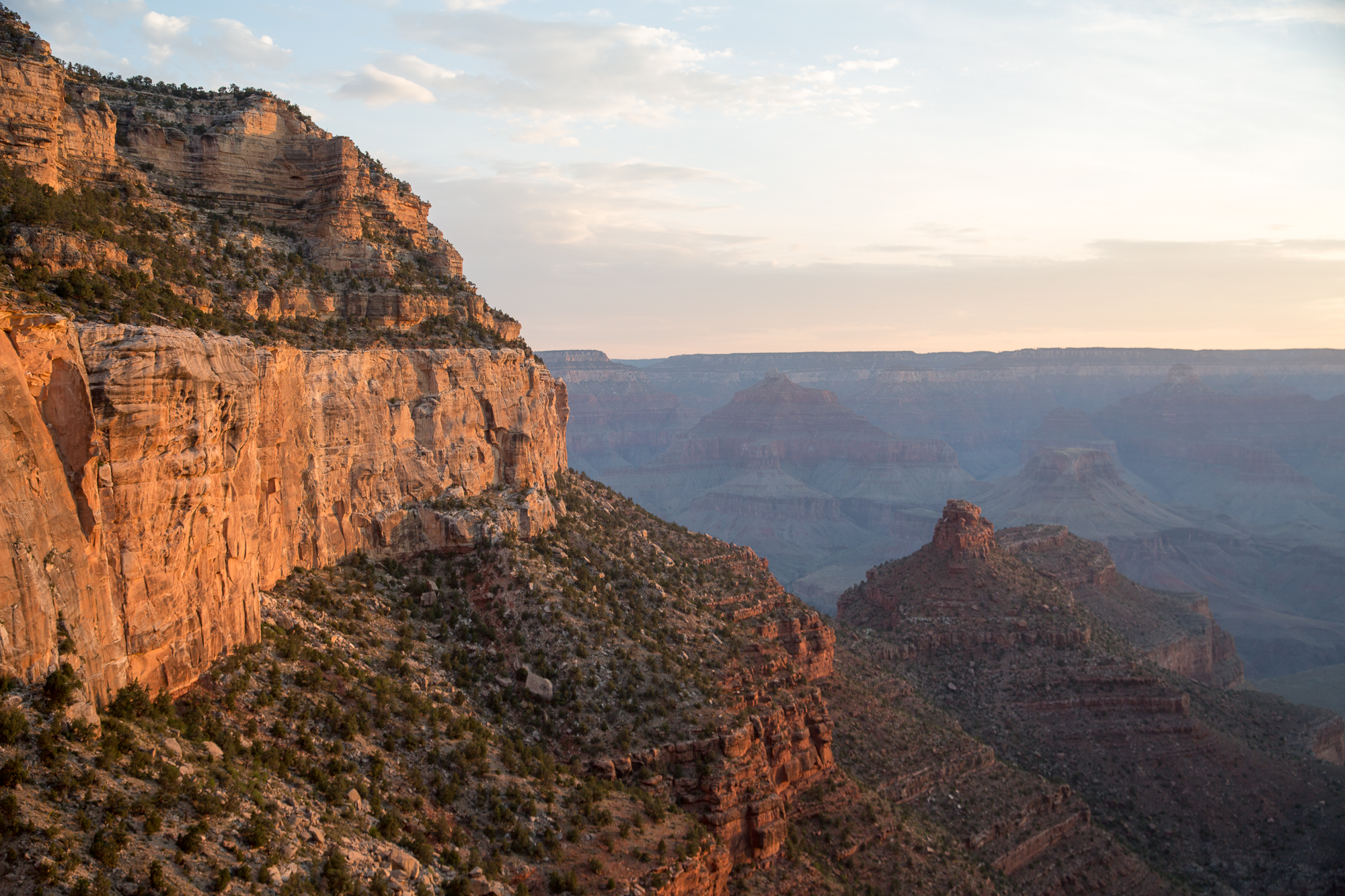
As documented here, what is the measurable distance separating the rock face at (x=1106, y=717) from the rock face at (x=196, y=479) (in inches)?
1555

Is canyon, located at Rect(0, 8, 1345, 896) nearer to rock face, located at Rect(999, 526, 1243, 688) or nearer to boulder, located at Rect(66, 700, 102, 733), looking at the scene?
boulder, located at Rect(66, 700, 102, 733)

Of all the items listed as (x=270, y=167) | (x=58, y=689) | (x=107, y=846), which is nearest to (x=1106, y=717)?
(x=270, y=167)

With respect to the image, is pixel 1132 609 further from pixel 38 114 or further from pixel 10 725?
pixel 10 725

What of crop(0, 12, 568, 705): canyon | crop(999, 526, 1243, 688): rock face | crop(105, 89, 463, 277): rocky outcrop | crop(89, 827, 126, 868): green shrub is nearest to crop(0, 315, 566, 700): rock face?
crop(0, 12, 568, 705): canyon

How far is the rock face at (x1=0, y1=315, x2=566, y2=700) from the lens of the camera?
18.8 meters

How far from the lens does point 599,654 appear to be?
120 ft

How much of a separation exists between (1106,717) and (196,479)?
196 feet

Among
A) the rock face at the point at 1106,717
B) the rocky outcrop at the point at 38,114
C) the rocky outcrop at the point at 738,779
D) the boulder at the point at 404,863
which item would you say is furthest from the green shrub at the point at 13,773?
the rock face at the point at 1106,717

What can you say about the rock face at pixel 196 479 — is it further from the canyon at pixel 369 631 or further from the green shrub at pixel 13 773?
the green shrub at pixel 13 773

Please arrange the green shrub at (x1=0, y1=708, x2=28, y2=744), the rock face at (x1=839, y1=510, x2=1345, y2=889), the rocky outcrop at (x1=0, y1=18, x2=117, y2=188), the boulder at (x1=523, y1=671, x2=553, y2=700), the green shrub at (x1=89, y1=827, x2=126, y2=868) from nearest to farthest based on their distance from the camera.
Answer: the green shrub at (x1=89, y1=827, x2=126, y2=868) < the green shrub at (x1=0, y1=708, x2=28, y2=744) < the rocky outcrop at (x1=0, y1=18, x2=117, y2=188) < the boulder at (x1=523, y1=671, x2=553, y2=700) < the rock face at (x1=839, y1=510, x2=1345, y2=889)

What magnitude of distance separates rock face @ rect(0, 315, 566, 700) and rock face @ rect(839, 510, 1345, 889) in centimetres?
3950

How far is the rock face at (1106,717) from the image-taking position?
184ft

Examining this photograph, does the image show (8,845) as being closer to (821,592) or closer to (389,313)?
(389,313)

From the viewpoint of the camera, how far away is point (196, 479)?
23.2 meters
